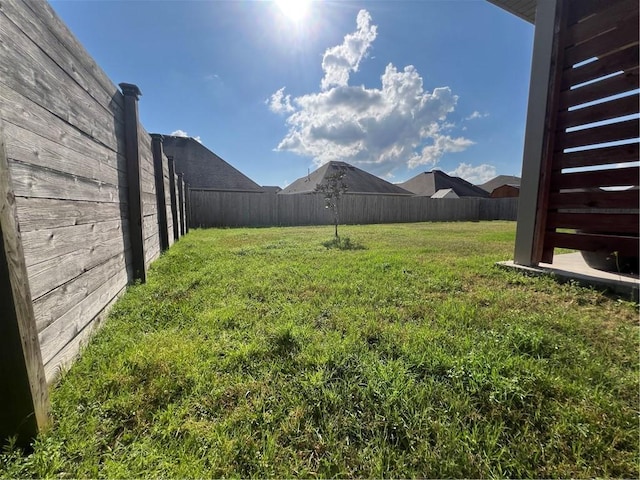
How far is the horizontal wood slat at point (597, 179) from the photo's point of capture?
99.6 inches

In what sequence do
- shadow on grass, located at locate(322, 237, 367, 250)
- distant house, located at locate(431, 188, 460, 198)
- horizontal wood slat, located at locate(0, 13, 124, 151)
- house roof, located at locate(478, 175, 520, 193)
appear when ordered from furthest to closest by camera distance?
house roof, located at locate(478, 175, 520, 193), distant house, located at locate(431, 188, 460, 198), shadow on grass, located at locate(322, 237, 367, 250), horizontal wood slat, located at locate(0, 13, 124, 151)

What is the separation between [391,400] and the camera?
1251 millimetres

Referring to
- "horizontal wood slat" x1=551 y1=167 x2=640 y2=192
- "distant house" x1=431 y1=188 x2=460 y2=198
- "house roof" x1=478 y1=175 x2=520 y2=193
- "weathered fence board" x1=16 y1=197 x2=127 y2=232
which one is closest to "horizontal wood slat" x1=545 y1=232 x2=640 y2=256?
"horizontal wood slat" x1=551 y1=167 x2=640 y2=192

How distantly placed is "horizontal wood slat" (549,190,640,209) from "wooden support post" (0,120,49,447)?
4.37 m

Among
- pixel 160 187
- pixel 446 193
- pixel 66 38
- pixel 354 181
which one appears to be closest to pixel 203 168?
pixel 354 181

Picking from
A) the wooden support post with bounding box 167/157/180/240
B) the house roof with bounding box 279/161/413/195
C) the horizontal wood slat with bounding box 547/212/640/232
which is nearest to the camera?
the horizontal wood slat with bounding box 547/212/640/232

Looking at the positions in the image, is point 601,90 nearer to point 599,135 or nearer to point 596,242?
point 599,135

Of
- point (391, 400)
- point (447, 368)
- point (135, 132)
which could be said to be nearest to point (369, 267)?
point (447, 368)

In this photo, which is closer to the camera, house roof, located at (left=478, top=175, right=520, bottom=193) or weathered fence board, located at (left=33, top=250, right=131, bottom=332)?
weathered fence board, located at (left=33, top=250, right=131, bottom=332)

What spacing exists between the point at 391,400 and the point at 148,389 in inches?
47.0

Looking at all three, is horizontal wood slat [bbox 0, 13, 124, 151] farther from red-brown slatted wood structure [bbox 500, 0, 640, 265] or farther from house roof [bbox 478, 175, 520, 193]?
house roof [bbox 478, 175, 520, 193]

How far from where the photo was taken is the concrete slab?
2469 millimetres

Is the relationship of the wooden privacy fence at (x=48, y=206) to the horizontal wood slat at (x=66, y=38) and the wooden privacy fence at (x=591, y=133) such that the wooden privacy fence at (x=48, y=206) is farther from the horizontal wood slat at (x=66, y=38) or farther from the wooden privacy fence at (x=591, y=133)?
the wooden privacy fence at (x=591, y=133)

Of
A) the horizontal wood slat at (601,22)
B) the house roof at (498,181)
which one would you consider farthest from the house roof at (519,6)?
the house roof at (498,181)
